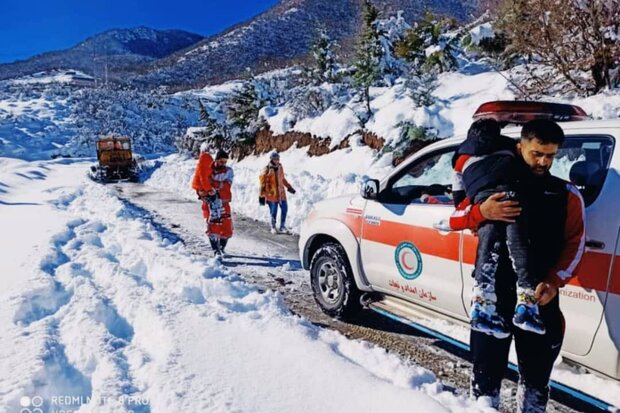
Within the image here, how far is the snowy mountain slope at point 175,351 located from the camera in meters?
2.70

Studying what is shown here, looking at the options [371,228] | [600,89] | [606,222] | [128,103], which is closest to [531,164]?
[606,222]

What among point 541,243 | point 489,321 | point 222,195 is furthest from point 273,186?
point 541,243

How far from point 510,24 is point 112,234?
10821 mm

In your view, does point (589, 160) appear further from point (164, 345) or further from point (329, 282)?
point (164, 345)

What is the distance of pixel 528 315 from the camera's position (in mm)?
2248

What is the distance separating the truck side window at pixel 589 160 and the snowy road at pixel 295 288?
1.51 m

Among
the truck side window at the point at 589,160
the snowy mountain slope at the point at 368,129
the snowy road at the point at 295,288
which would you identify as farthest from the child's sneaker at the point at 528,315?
the snowy mountain slope at the point at 368,129

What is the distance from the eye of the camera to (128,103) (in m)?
77.6

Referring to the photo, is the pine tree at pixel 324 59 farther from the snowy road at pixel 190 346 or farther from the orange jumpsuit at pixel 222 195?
the snowy road at pixel 190 346

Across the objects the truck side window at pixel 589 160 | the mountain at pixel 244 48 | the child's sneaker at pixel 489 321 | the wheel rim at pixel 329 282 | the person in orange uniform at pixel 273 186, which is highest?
the mountain at pixel 244 48

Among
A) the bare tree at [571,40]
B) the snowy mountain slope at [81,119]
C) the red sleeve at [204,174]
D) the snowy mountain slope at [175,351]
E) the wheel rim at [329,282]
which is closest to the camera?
the snowy mountain slope at [175,351]

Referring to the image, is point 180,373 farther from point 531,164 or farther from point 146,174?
point 146,174

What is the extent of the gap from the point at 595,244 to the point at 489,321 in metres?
0.76

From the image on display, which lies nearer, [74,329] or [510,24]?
[74,329]
